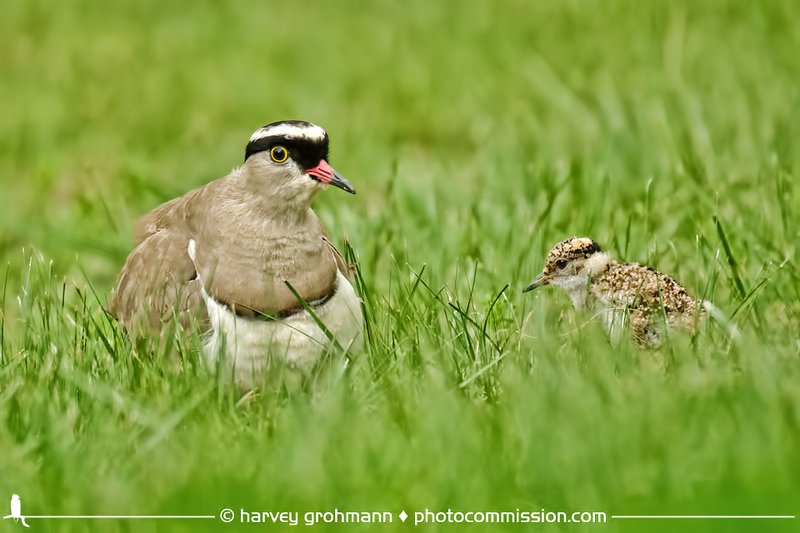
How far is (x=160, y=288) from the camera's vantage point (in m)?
5.18

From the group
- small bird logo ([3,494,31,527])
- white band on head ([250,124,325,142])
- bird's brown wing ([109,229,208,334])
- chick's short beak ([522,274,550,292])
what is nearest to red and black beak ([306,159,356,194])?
white band on head ([250,124,325,142])

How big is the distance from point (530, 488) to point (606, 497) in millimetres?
239

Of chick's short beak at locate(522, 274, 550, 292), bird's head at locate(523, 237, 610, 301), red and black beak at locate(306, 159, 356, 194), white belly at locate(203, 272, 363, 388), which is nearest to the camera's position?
white belly at locate(203, 272, 363, 388)

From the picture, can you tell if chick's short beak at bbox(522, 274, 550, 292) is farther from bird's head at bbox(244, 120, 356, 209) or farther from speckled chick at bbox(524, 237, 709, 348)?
bird's head at bbox(244, 120, 356, 209)

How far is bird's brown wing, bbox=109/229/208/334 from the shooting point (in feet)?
16.6

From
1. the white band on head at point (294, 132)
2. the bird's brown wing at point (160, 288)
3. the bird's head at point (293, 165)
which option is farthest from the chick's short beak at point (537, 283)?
the bird's brown wing at point (160, 288)

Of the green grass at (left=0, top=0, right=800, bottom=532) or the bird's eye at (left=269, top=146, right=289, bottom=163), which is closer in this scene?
the green grass at (left=0, top=0, right=800, bottom=532)

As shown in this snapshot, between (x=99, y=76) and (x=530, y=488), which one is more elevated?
(x=99, y=76)

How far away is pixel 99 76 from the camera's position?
10.5 metres

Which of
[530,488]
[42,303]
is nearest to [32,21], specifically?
[42,303]

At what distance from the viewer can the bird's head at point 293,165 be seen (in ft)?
16.6

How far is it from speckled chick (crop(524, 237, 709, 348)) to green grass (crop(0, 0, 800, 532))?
13cm

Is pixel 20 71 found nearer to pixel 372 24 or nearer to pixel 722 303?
pixel 372 24

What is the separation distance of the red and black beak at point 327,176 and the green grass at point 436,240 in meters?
0.51
